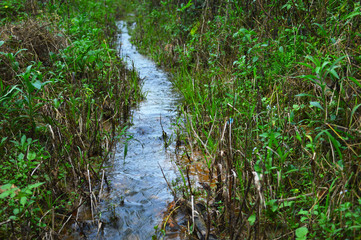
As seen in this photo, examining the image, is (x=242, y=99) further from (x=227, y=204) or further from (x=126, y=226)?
(x=126, y=226)

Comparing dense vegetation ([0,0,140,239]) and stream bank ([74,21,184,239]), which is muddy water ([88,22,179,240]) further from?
dense vegetation ([0,0,140,239])

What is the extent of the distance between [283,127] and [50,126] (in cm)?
233

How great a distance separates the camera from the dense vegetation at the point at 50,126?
2.33 metres

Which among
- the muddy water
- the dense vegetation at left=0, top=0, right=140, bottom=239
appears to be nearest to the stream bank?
the muddy water

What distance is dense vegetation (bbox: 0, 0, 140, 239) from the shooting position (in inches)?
91.7

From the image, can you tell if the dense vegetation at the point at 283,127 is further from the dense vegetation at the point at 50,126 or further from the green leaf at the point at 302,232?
the dense vegetation at the point at 50,126

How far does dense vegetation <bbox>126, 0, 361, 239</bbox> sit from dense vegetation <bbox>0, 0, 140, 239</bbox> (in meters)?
1.08

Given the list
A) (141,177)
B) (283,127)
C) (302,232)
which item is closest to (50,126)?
(141,177)

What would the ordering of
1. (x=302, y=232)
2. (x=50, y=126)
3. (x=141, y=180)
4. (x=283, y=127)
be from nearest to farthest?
(x=302, y=232)
(x=283, y=127)
(x=50, y=126)
(x=141, y=180)

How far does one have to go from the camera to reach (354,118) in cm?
237

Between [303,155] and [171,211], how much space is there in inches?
50.0

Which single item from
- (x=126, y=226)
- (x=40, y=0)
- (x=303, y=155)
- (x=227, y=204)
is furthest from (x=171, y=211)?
(x=40, y=0)

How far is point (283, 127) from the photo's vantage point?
2.83 meters

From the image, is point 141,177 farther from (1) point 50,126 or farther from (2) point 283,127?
(2) point 283,127
